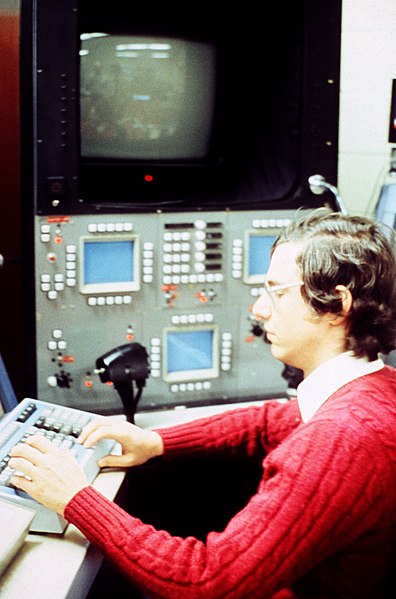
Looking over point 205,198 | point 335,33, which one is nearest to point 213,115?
point 205,198

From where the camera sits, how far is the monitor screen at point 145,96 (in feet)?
5.75

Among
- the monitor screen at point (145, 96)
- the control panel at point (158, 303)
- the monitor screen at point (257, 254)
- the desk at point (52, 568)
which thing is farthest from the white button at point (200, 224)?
the desk at point (52, 568)

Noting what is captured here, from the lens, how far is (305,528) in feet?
3.22

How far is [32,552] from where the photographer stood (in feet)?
3.53

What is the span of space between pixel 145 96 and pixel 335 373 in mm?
951

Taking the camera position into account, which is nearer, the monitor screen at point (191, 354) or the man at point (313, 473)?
the man at point (313, 473)

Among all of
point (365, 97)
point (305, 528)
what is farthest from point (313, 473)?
point (365, 97)

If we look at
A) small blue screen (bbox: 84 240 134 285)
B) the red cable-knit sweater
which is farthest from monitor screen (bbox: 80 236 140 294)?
the red cable-knit sweater

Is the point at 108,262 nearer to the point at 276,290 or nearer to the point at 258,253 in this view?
the point at 258,253

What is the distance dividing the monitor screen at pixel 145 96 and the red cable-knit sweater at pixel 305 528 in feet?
3.13

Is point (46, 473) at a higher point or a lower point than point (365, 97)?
lower

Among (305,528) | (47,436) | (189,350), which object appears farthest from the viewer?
(189,350)

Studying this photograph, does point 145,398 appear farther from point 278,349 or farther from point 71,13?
point 71,13

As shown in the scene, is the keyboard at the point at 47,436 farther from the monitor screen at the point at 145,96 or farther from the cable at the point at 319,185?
the cable at the point at 319,185
